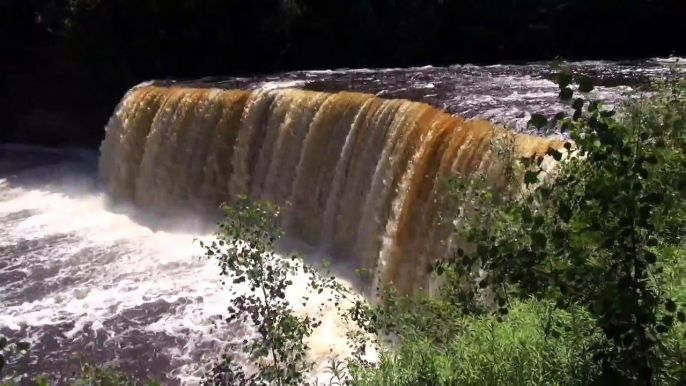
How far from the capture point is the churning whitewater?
22.9 ft

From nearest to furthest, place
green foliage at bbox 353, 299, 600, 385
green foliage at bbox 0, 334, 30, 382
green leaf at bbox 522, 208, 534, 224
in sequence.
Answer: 1. green foliage at bbox 0, 334, 30, 382
2. green leaf at bbox 522, 208, 534, 224
3. green foliage at bbox 353, 299, 600, 385

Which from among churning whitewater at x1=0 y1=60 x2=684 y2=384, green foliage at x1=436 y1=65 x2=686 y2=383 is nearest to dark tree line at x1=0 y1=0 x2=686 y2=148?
churning whitewater at x1=0 y1=60 x2=684 y2=384

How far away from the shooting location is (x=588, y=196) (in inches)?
91.4

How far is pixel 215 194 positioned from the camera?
10703 millimetres

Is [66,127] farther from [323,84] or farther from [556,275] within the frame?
[556,275]

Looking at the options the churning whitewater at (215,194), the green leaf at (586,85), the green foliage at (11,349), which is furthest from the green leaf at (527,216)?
the churning whitewater at (215,194)

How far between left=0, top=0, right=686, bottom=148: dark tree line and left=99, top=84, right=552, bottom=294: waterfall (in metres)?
4.90

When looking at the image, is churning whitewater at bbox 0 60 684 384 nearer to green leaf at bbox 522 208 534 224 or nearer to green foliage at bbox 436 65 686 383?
green foliage at bbox 436 65 686 383

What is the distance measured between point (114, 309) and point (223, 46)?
10468mm

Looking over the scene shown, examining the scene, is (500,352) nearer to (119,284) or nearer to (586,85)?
(586,85)

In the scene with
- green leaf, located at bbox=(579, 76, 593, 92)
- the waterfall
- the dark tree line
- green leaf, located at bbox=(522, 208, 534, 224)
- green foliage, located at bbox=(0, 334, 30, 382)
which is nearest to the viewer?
green foliage, located at bbox=(0, 334, 30, 382)

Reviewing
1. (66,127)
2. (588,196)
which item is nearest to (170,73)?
(66,127)

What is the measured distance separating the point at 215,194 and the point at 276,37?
793cm

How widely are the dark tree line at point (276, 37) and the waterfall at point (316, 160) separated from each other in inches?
193
